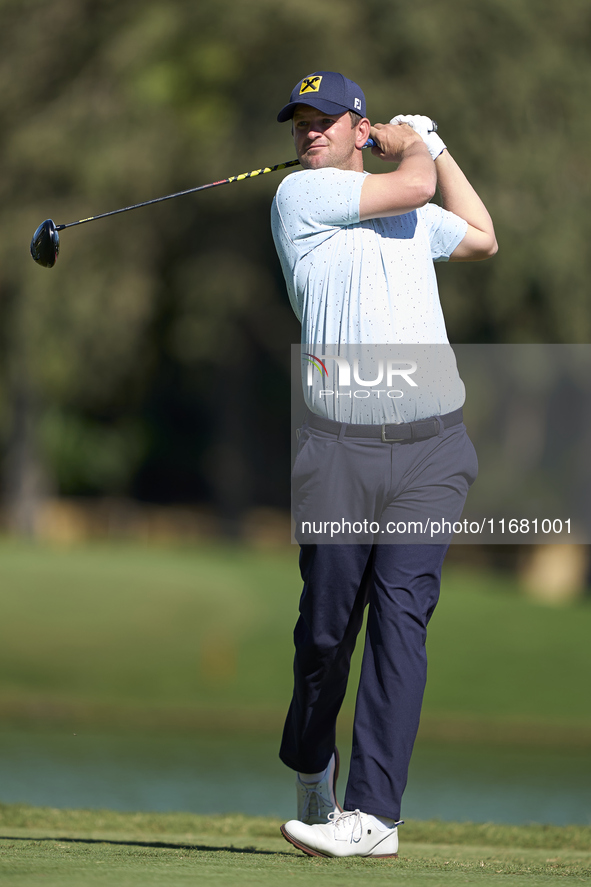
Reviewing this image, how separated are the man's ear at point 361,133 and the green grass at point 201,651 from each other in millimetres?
8356

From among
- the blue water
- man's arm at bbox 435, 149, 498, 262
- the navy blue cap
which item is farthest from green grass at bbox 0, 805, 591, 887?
the navy blue cap

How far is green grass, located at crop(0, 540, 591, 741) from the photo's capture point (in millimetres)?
12336

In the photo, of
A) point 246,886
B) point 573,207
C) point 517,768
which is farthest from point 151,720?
point 573,207

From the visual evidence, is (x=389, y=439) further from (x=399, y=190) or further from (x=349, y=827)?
(x=349, y=827)

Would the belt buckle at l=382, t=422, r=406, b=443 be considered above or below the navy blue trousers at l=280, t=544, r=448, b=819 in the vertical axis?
above

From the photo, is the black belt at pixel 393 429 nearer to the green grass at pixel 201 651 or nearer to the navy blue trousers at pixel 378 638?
the navy blue trousers at pixel 378 638

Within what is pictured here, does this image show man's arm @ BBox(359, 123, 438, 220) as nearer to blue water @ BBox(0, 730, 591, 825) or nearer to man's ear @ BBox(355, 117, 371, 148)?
man's ear @ BBox(355, 117, 371, 148)

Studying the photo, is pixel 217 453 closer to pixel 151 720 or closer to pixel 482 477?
pixel 482 477

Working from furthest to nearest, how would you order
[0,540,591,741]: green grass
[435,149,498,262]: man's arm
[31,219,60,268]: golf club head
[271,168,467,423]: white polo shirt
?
[0,540,591,741]: green grass
[31,219,60,268]: golf club head
[435,149,498,262]: man's arm
[271,168,467,423]: white polo shirt

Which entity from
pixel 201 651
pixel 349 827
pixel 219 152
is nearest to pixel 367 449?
pixel 349 827

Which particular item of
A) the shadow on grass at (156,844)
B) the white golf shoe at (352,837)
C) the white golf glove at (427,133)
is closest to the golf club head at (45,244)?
the white golf glove at (427,133)

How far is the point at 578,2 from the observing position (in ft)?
60.7

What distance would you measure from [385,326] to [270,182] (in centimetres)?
1603

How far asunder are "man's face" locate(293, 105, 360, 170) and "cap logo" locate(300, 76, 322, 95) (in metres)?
0.04
